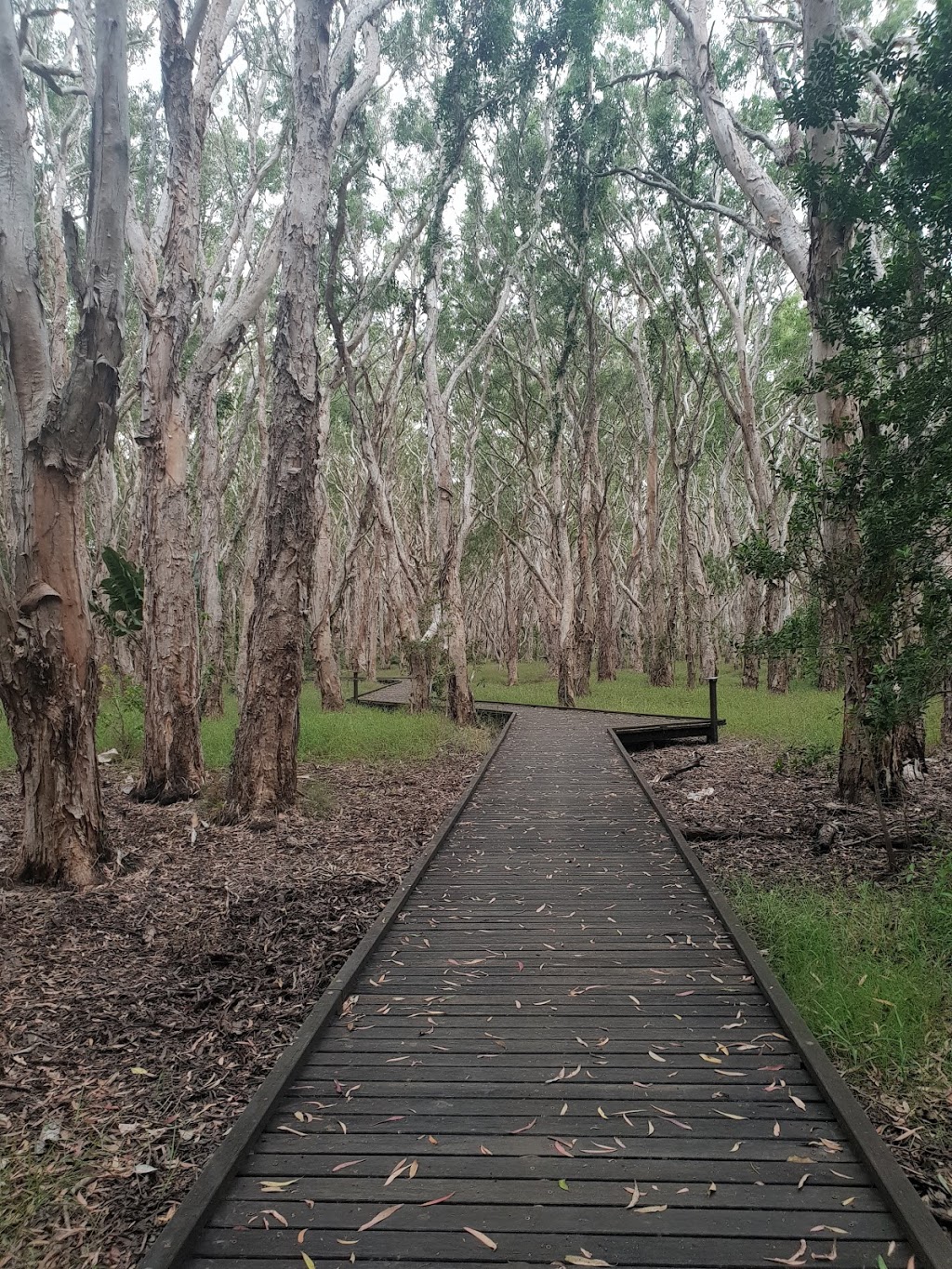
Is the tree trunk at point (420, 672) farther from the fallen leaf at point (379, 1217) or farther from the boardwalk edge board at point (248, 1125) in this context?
the fallen leaf at point (379, 1217)

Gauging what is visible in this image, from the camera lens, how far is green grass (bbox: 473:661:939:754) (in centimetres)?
1418

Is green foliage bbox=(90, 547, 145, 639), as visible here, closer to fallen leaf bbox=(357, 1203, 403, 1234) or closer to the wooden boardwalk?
the wooden boardwalk

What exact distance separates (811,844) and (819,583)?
2.51 metres

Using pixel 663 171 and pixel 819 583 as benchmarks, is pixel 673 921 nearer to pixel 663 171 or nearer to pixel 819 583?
pixel 819 583

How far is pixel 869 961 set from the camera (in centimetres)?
446

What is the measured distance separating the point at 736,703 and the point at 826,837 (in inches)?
497

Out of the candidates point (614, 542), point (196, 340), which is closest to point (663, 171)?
point (196, 340)

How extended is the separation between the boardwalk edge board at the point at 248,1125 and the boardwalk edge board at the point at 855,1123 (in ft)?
7.05

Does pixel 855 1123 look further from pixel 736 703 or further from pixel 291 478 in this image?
pixel 736 703

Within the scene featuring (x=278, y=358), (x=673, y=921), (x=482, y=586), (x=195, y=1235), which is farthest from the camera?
(x=482, y=586)

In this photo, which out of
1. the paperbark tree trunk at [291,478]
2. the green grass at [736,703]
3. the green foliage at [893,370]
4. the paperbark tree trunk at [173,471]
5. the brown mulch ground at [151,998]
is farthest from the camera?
the green grass at [736,703]

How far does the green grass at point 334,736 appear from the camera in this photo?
38.0ft

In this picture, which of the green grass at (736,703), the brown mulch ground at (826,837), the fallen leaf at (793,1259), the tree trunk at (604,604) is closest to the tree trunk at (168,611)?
the brown mulch ground at (826,837)

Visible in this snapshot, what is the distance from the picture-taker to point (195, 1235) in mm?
2521
